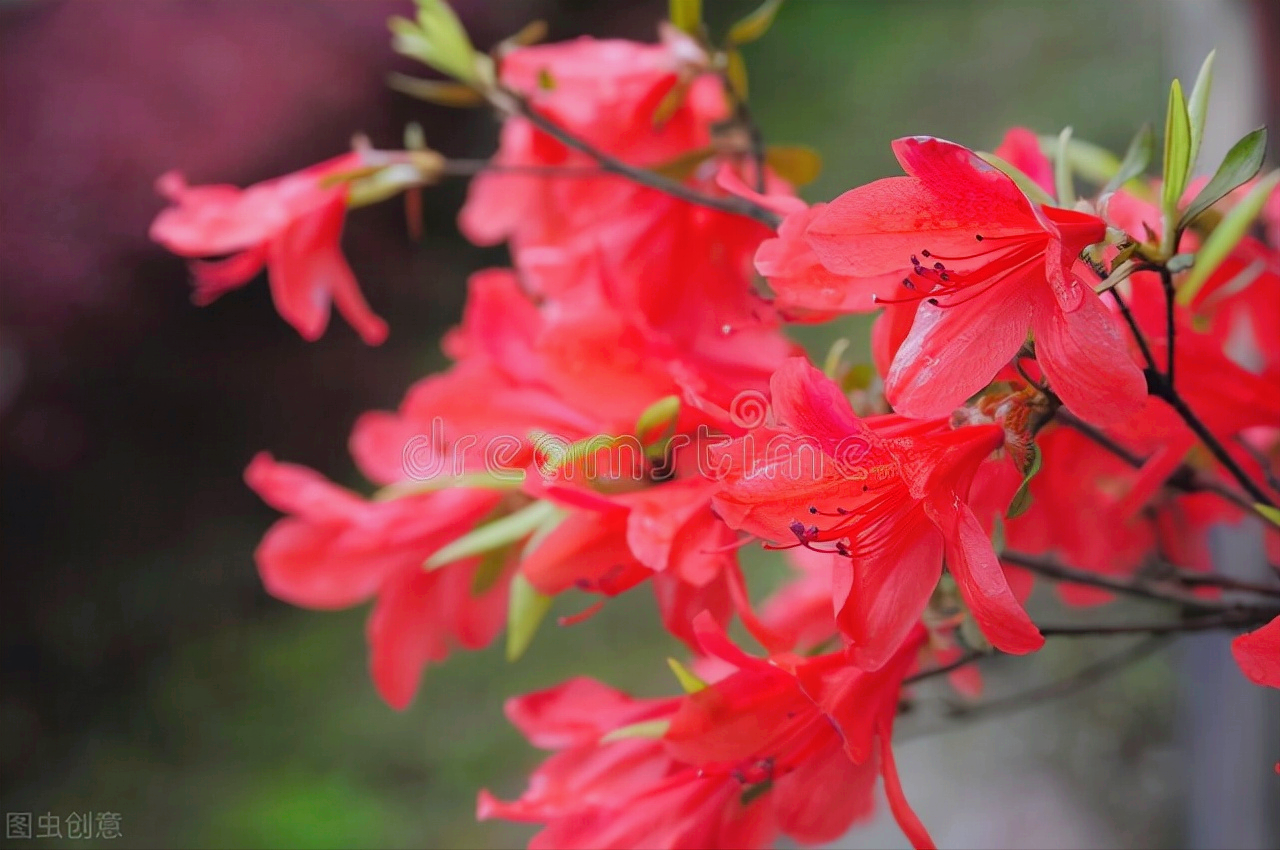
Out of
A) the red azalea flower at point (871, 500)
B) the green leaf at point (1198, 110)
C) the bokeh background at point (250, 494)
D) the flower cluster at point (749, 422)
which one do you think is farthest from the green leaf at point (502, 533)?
the bokeh background at point (250, 494)

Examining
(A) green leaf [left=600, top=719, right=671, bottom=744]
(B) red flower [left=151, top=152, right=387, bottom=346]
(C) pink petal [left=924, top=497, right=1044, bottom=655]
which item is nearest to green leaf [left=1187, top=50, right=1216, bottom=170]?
(C) pink petal [left=924, top=497, right=1044, bottom=655]

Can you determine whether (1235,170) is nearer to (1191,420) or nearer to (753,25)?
(1191,420)

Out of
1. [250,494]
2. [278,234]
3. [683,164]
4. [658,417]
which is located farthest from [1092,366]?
[250,494]

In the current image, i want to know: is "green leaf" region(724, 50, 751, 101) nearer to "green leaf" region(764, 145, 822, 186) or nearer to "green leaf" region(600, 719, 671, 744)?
"green leaf" region(764, 145, 822, 186)

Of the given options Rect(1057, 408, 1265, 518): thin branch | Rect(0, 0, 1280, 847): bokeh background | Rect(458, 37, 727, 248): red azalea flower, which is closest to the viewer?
Rect(1057, 408, 1265, 518): thin branch

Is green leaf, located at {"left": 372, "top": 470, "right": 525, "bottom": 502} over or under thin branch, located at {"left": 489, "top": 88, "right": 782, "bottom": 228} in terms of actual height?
under

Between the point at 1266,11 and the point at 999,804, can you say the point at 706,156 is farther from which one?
the point at 999,804

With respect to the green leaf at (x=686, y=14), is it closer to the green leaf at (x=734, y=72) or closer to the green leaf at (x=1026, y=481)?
the green leaf at (x=734, y=72)

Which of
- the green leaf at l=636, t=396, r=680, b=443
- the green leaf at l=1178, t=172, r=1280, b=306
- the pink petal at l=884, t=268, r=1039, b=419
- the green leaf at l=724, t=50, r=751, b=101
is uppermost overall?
the green leaf at l=724, t=50, r=751, b=101
